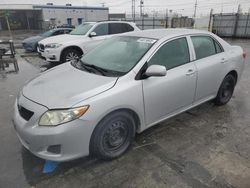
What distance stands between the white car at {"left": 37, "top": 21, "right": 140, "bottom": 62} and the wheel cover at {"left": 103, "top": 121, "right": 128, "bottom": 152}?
19.1 ft

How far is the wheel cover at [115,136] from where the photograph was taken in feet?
9.19

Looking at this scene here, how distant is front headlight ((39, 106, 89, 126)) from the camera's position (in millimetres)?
2414

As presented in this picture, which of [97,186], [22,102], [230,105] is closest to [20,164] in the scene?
[22,102]

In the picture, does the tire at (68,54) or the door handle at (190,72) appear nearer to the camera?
the door handle at (190,72)

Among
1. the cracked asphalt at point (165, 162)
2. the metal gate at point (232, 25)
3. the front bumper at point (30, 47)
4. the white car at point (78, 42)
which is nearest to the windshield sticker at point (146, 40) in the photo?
the cracked asphalt at point (165, 162)

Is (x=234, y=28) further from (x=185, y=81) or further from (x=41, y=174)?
(x=41, y=174)

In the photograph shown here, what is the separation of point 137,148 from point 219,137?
1336 mm

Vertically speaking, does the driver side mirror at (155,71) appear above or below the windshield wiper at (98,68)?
above

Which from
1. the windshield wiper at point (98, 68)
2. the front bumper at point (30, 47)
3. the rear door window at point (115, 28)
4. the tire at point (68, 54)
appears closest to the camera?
the windshield wiper at point (98, 68)

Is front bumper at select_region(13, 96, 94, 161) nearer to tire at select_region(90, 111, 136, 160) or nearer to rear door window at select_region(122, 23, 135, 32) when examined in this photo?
tire at select_region(90, 111, 136, 160)

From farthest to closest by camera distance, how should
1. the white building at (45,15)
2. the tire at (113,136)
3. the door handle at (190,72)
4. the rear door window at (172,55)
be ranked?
the white building at (45,15) < the door handle at (190,72) < the rear door window at (172,55) < the tire at (113,136)

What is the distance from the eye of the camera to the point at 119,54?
3445 millimetres

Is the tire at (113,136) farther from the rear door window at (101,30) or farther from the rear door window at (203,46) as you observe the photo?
the rear door window at (101,30)

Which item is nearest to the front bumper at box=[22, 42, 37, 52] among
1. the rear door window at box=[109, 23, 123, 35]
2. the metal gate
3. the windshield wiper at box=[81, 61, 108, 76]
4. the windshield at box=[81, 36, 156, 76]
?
the rear door window at box=[109, 23, 123, 35]
